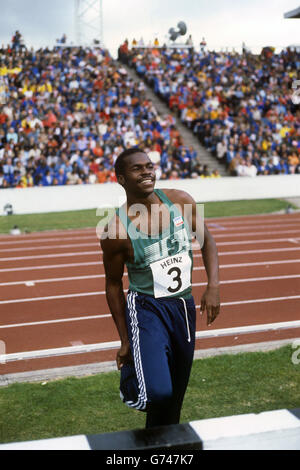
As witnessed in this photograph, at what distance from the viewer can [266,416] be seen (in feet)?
8.14

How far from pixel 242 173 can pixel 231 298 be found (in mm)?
14171

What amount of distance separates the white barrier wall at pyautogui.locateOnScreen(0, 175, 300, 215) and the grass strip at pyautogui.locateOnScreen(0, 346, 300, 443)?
12.0 m

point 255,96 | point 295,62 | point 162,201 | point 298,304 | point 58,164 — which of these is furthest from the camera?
point 295,62

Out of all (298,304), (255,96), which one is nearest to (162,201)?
(298,304)

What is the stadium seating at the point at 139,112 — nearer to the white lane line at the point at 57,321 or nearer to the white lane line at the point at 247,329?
the white lane line at the point at 57,321

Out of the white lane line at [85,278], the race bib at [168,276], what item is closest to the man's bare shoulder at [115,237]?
the race bib at [168,276]

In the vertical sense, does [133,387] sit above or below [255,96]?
below

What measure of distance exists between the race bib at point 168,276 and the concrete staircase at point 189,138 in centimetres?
2028

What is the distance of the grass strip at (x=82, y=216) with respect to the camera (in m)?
16.8

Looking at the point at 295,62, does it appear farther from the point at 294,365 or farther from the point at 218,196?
the point at 294,365

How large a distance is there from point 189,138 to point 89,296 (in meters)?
16.8

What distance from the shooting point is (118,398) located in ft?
16.8

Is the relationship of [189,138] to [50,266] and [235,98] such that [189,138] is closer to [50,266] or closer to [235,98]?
[235,98]

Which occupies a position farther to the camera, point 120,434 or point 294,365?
point 294,365
